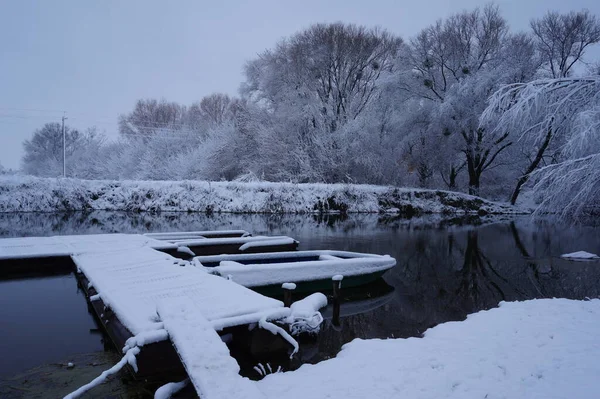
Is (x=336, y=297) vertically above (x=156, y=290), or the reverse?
(x=156, y=290)

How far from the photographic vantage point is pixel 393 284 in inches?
368

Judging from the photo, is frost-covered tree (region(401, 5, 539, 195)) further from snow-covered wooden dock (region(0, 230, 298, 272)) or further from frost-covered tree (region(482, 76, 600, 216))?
snow-covered wooden dock (region(0, 230, 298, 272))

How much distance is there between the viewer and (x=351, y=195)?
2864cm

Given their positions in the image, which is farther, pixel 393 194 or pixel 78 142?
pixel 78 142

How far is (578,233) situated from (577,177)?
14645 mm

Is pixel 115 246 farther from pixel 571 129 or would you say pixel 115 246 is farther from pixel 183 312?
pixel 571 129

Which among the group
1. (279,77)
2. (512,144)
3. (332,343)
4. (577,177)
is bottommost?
(332,343)

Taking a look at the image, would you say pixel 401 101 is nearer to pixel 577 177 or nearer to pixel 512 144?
pixel 512 144

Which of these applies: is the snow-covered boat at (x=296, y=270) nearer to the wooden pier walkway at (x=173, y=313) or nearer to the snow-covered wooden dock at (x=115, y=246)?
the wooden pier walkway at (x=173, y=313)

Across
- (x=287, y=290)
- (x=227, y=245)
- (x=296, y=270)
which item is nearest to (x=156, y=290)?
(x=287, y=290)

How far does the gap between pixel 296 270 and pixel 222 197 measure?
18.6 meters

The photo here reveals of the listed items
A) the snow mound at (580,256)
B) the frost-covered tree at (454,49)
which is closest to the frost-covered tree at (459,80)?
the frost-covered tree at (454,49)

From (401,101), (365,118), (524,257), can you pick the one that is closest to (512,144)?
(401,101)

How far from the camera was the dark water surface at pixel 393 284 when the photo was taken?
584 centimetres
